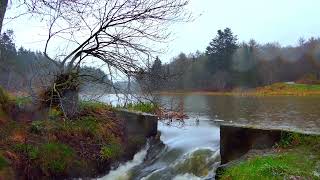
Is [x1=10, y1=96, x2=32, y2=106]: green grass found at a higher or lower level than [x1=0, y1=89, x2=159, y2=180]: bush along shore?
higher

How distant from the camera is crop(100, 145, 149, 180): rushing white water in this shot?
Answer: 8.60 meters

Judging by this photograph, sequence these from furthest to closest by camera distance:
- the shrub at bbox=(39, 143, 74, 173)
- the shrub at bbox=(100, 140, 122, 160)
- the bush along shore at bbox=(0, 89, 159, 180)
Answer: the shrub at bbox=(100, 140, 122, 160)
the shrub at bbox=(39, 143, 74, 173)
the bush along shore at bbox=(0, 89, 159, 180)

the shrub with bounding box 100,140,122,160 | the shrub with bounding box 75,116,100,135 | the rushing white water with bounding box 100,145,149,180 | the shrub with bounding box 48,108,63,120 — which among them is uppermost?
the shrub with bounding box 48,108,63,120

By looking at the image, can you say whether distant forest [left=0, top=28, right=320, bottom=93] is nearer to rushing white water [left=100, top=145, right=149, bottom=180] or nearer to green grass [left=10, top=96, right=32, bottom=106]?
rushing white water [left=100, top=145, right=149, bottom=180]

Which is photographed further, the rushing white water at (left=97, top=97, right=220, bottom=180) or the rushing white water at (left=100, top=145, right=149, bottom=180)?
the rushing white water at (left=97, top=97, right=220, bottom=180)

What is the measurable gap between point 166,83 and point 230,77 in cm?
4166

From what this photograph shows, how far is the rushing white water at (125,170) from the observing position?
860 cm

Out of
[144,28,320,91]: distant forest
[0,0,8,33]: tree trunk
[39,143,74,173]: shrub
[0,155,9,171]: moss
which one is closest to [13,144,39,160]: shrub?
[39,143,74,173]: shrub

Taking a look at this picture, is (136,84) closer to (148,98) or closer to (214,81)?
(148,98)

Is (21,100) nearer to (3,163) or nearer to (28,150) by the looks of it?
(28,150)

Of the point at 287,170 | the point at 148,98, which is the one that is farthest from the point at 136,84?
the point at 287,170

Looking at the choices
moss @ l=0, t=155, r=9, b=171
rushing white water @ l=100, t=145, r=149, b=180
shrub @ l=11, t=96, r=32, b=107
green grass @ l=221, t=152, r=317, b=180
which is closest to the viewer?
green grass @ l=221, t=152, r=317, b=180

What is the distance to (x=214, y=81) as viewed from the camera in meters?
49.0

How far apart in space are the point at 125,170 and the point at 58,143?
1.82 m
